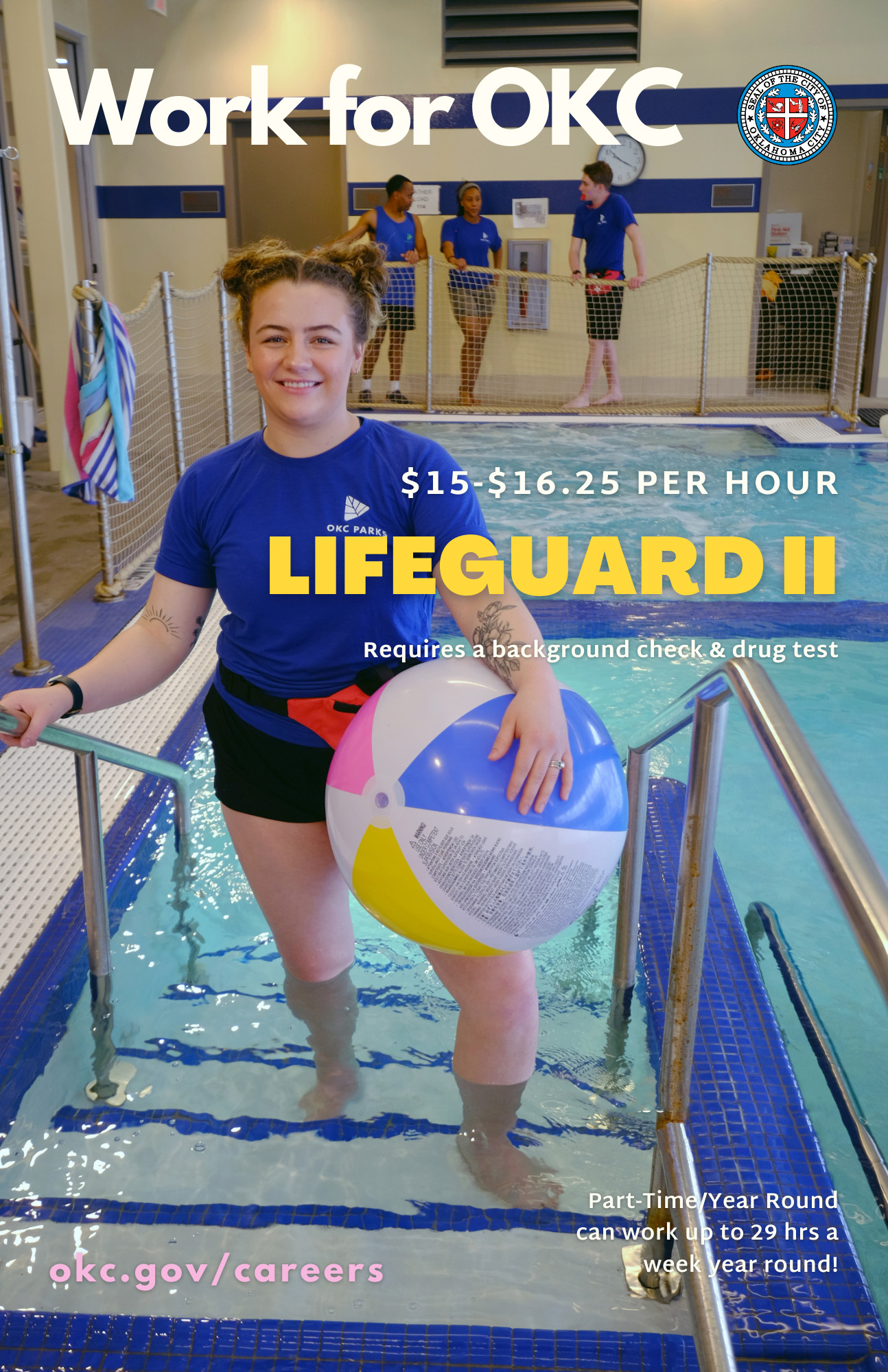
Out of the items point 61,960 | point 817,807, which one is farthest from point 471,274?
point 817,807

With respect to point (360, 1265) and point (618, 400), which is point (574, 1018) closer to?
point (360, 1265)

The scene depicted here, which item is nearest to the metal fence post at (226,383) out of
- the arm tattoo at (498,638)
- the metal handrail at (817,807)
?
the arm tattoo at (498,638)

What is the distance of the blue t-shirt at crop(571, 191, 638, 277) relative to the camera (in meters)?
9.13

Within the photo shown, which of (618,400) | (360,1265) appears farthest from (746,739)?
(618,400)

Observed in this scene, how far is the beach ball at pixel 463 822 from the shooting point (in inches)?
55.3

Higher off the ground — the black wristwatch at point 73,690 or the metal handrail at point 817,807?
the metal handrail at point 817,807

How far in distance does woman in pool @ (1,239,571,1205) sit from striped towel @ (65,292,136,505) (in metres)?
2.52

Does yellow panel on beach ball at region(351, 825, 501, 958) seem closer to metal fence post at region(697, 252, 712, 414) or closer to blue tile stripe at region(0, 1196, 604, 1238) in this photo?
blue tile stripe at region(0, 1196, 604, 1238)

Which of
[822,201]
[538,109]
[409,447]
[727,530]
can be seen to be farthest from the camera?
[822,201]

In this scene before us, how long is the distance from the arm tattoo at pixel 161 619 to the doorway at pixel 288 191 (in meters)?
9.38

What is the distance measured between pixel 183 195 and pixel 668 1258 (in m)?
10.4

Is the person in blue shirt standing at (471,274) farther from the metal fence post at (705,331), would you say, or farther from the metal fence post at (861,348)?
the metal fence post at (861,348)

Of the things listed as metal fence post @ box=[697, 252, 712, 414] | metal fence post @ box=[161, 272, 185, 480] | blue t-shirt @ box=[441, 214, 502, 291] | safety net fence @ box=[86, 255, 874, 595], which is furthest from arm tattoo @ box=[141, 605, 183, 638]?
blue t-shirt @ box=[441, 214, 502, 291]

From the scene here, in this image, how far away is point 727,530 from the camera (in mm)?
6406
